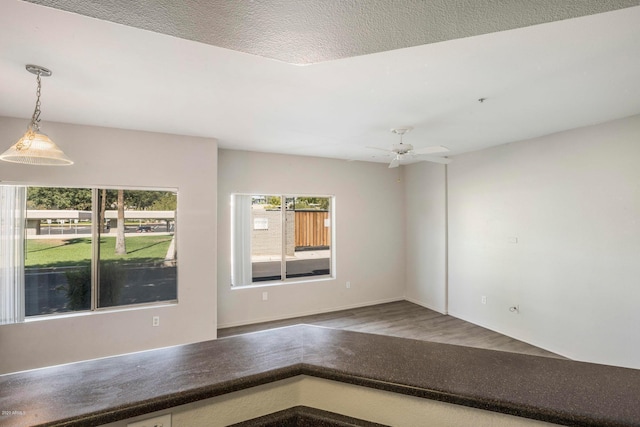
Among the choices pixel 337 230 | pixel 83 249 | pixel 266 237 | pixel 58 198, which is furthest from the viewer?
pixel 337 230

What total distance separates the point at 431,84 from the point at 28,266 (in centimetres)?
455

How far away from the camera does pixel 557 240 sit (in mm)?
3717

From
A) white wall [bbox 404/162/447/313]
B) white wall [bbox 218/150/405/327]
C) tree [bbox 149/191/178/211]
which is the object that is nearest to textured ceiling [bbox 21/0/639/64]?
Answer: tree [bbox 149/191/178/211]

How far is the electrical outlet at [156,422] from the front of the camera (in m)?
0.76

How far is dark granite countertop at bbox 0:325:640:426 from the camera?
2.43ft

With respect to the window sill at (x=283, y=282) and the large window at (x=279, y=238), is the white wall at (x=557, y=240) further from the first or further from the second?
the large window at (x=279, y=238)

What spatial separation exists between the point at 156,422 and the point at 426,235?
5481 mm

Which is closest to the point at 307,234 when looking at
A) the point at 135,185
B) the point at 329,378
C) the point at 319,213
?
the point at 319,213

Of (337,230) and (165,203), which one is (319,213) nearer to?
(337,230)

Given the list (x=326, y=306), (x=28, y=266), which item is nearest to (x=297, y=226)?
(x=326, y=306)

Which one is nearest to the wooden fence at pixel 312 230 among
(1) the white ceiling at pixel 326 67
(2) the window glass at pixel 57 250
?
(1) the white ceiling at pixel 326 67

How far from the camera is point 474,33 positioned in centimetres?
114

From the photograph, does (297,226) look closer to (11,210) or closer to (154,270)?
(154,270)

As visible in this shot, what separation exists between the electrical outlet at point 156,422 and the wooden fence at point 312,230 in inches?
184
